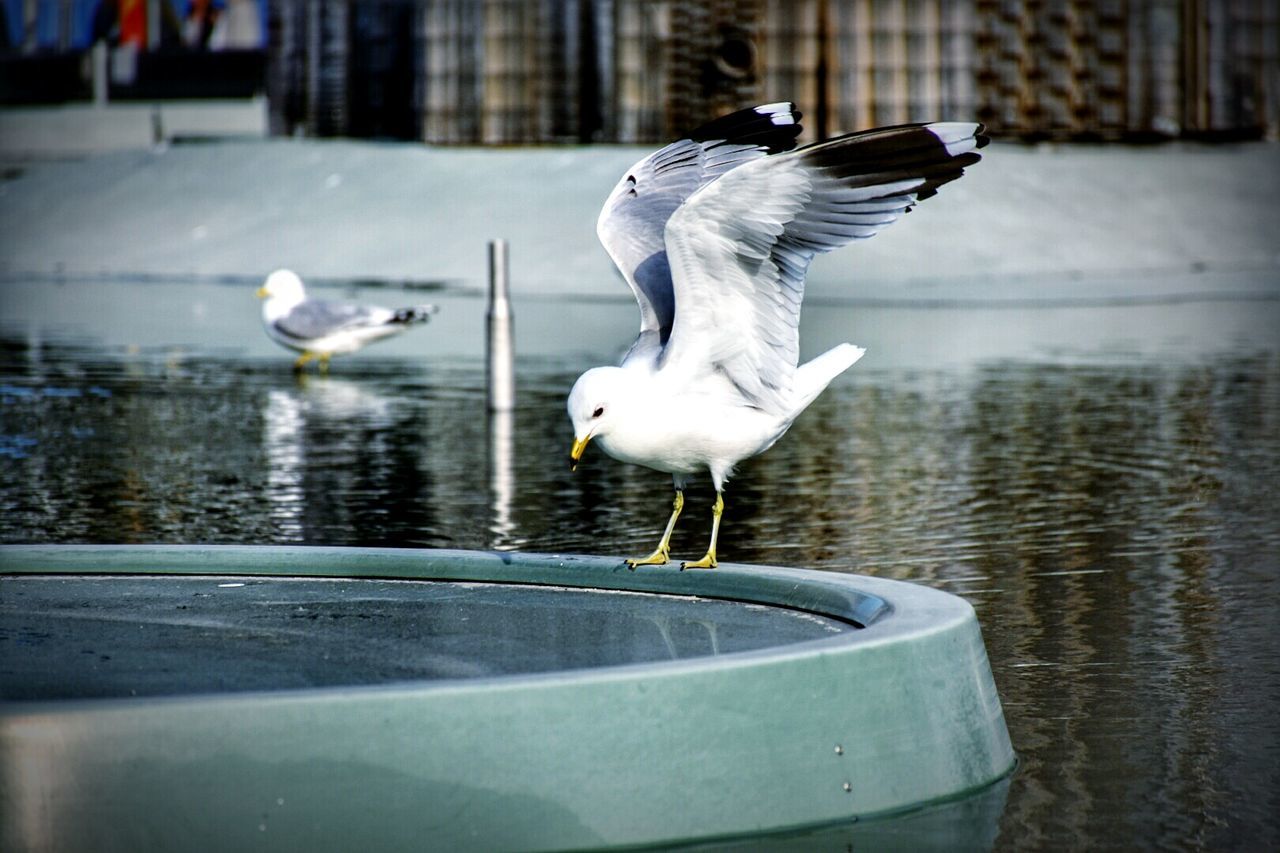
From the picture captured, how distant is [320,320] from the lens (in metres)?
17.9

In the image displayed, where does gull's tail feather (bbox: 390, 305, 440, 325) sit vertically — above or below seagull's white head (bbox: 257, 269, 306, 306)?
below

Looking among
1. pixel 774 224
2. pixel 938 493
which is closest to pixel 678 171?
pixel 774 224

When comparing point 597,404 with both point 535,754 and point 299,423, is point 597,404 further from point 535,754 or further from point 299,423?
point 299,423

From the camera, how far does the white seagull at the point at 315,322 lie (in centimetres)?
1786

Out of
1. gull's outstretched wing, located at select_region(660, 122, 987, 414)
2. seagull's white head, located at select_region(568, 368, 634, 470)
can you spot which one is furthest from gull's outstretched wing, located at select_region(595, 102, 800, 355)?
seagull's white head, located at select_region(568, 368, 634, 470)

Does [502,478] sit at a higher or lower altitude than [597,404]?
lower

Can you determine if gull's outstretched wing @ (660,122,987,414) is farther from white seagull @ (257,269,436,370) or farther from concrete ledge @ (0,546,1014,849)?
white seagull @ (257,269,436,370)

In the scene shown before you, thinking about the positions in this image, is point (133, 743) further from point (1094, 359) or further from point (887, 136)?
point (1094, 359)

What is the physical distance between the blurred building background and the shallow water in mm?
15262

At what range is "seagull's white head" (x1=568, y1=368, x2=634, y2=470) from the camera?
5.98 metres

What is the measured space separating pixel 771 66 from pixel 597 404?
30.1 m

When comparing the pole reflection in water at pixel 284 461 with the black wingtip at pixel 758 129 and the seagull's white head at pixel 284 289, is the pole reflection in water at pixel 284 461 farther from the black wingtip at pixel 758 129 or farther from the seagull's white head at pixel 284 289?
the black wingtip at pixel 758 129

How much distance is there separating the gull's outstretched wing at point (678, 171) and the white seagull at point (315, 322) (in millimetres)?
10984

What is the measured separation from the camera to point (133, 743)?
13.8ft
